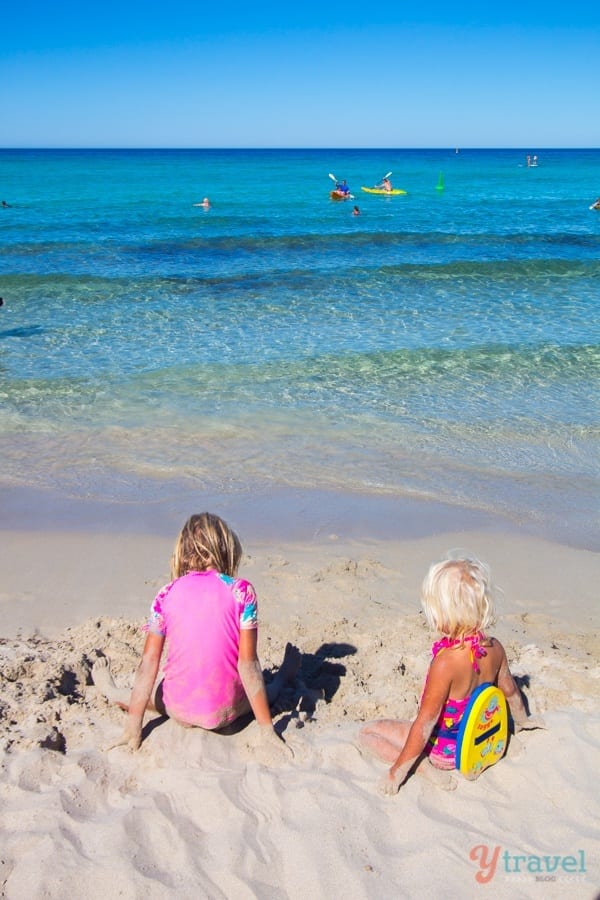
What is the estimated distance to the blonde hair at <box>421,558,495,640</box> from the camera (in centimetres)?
297

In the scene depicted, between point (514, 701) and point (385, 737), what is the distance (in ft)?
1.97

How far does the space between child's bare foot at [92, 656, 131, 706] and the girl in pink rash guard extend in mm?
374

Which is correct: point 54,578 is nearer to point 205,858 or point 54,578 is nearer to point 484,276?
point 205,858

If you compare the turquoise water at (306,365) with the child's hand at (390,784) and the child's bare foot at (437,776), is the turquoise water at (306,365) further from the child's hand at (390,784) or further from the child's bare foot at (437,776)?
the child's hand at (390,784)

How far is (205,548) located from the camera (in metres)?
3.22

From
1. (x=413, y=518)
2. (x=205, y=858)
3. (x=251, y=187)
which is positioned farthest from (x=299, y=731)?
(x=251, y=187)

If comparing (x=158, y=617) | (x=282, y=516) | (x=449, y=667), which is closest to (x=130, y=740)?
(x=158, y=617)

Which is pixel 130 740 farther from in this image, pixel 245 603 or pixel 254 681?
pixel 245 603

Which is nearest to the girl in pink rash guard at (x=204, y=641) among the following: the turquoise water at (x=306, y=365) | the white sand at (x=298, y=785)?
the white sand at (x=298, y=785)

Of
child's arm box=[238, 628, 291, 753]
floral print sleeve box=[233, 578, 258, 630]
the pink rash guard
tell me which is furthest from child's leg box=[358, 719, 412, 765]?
floral print sleeve box=[233, 578, 258, 630]

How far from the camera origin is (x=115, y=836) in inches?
111

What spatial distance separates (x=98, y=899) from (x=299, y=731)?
3.82ft

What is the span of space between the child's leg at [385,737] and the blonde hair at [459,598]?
1.94 feet

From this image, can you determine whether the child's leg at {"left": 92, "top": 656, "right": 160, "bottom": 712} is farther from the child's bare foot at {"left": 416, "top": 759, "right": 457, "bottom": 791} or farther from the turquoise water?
the turquoise water
